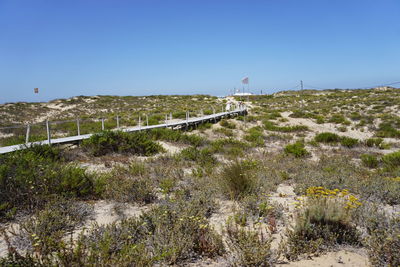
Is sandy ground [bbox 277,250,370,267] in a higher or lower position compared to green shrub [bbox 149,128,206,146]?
lower

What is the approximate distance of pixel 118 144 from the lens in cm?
961

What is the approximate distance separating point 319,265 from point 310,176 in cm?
324

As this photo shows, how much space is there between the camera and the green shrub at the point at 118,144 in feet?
30.3

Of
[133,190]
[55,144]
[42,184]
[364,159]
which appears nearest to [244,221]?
[133,190]

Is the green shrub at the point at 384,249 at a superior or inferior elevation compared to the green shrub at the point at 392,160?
superior

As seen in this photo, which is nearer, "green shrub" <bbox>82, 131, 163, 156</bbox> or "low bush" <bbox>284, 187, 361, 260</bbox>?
"low bush" <bbox>284, 187, 361, 260</bbox>

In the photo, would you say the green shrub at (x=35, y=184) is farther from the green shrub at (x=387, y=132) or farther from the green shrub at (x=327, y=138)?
the green shrub at (x=387, y=132)

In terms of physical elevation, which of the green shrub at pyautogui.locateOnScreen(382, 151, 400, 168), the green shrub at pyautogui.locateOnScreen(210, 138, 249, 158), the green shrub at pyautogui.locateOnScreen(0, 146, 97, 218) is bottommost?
the green shrub at pyautogui.locateOnScreen(382, 151, 400, 168)

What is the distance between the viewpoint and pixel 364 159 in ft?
29.4

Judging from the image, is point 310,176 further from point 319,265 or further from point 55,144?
point 55,144

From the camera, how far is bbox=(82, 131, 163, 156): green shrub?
9234 mm

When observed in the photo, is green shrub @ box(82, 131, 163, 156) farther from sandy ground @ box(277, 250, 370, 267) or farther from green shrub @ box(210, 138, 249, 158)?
sandy ground @ box(277, 250, 370, 267)

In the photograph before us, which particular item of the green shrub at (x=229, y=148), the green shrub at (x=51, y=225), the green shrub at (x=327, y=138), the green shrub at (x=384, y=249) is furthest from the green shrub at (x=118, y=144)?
the green shrub at (x=327, y=138)

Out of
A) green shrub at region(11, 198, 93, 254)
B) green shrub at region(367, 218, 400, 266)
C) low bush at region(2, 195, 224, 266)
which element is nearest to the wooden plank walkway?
green shrub at region(11, 198, 93, 254)
